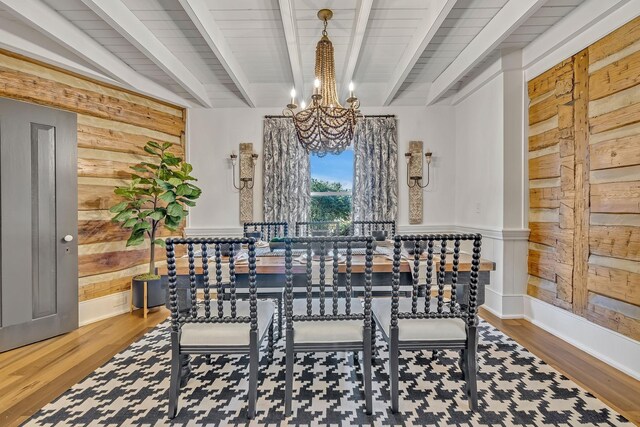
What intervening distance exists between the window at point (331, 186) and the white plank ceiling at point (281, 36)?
1.07 metres

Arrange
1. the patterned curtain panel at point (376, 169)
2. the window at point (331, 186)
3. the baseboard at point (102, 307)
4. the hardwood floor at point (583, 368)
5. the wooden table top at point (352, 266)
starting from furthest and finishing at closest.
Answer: the window at point (331, 186), the patterned curtain panel at point (376, 169), the baseboard at point (102, 307), the wooden table top at point (352, 266), the hardwood floor at point (583, 368)

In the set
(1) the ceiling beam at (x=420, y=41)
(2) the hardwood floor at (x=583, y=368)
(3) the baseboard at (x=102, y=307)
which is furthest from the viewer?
(3) the baseboard at (x=102, y=307)

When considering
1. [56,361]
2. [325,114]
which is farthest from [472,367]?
[56,361]

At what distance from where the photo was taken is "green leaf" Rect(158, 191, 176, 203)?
3715 millimetres

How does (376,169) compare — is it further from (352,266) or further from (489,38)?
(352,266)

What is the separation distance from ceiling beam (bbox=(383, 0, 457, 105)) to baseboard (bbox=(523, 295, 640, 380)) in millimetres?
2747

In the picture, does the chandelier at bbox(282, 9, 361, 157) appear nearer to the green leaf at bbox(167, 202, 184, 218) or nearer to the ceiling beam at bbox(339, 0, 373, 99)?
the ceiling beam at bbox(339, 0, 373, 99)

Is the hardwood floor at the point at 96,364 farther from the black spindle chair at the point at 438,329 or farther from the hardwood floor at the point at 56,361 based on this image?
the black spindle chair at the point at 438,329

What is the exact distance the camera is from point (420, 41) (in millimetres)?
3148

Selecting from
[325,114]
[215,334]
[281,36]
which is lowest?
[215,334]

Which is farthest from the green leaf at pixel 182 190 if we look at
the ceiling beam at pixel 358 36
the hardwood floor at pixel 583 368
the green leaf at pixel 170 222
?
the hardwood floor at pixel 583 368

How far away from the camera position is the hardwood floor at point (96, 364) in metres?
2.11

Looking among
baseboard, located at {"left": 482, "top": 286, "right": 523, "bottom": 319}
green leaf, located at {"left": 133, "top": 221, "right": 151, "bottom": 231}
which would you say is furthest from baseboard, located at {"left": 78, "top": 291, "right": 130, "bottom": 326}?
baseboard, located at {"left": 482, "top": 286, "right": 523, "bottom": 319}

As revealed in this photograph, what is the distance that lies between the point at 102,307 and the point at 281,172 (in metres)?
2.73
